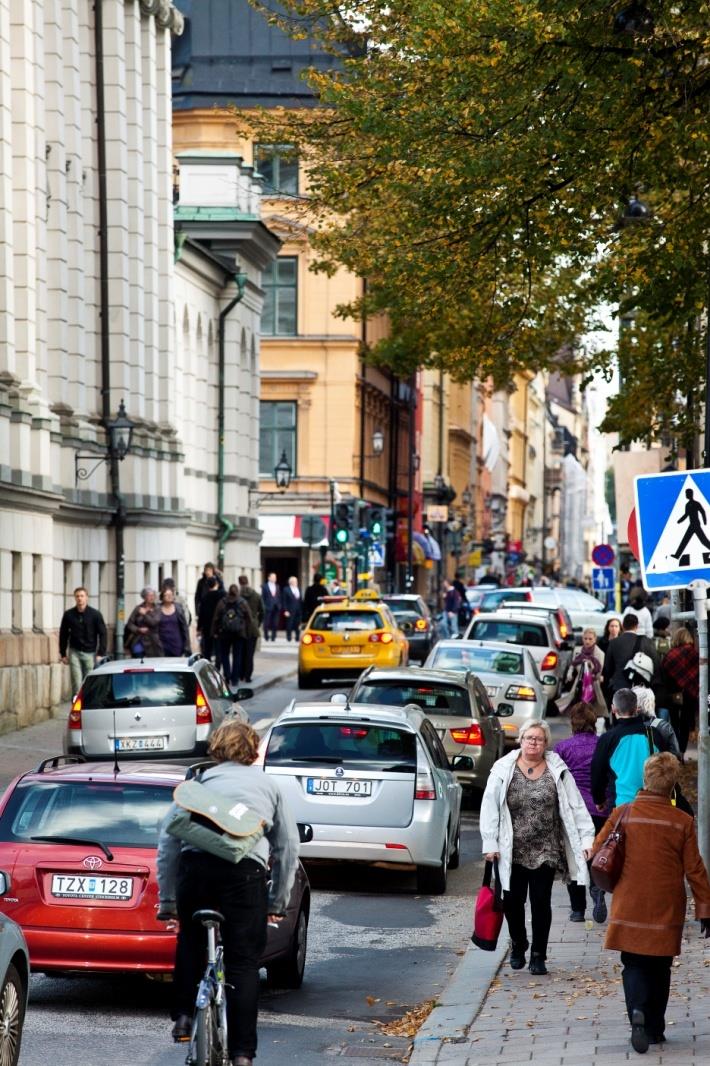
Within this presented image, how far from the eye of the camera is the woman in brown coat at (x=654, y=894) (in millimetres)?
9266

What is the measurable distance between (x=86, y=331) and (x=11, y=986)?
96.1 ft

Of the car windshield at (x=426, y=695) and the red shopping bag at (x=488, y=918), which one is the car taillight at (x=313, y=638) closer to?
the car windshield at (x=426, y=695)

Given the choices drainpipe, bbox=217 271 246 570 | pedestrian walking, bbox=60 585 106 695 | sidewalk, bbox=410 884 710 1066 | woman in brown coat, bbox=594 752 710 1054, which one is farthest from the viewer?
drainpipe, bbox=217 271 246 570

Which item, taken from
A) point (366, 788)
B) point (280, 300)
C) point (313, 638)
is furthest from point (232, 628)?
point (280, 300)

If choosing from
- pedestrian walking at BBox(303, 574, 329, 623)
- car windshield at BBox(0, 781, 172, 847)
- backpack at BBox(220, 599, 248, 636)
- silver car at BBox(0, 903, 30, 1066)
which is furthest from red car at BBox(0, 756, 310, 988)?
pedestrian walking at BBox(303, 574, 329, 623)

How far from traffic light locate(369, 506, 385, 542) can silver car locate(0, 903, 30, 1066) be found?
154ft

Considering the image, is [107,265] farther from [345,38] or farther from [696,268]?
[696,268]

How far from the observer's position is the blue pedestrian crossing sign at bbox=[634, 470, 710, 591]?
11.4 metres

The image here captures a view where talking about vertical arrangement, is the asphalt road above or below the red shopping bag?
below

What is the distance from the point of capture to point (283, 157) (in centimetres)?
A: 2581

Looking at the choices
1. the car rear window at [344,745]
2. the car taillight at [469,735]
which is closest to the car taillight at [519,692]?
the car taillight at [469,735]

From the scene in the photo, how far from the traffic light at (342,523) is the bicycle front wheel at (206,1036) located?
40.5 m

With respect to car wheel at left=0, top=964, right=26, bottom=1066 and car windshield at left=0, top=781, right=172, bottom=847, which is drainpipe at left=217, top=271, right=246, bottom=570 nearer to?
car windshield at left=0, top=781, right=172, bottom=847

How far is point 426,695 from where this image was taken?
20.3 metres
